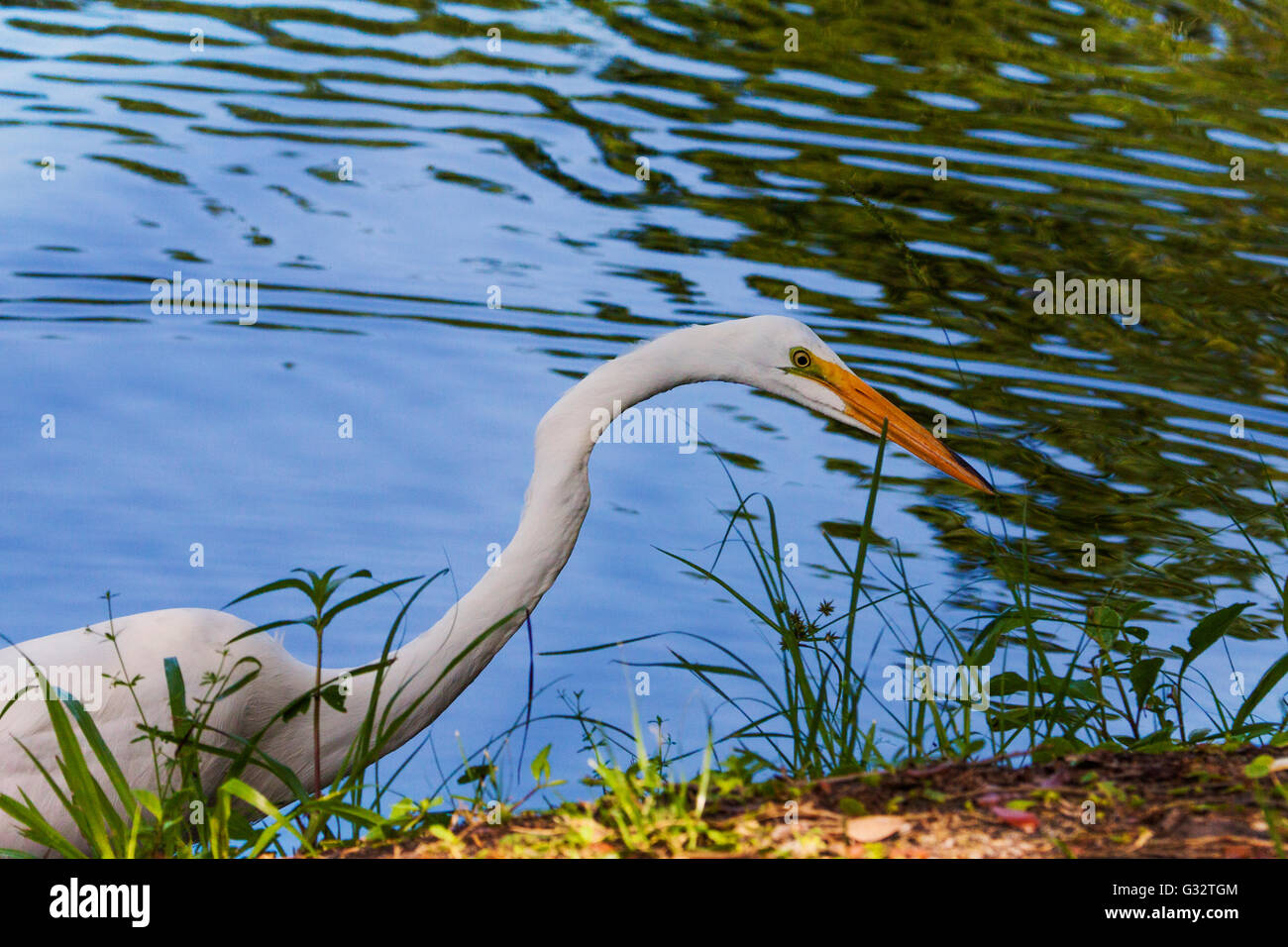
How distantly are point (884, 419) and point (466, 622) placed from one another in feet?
4.32

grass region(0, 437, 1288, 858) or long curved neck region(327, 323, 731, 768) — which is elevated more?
long curved neck region(327, 323, 731, 768)

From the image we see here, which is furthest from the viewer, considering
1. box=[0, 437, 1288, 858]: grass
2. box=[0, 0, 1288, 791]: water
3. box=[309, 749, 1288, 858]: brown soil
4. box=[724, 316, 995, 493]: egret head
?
box=[0, 0, 1288, 791]: water

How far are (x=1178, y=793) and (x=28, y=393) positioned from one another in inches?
290

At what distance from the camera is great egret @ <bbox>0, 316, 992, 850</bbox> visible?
3.99m

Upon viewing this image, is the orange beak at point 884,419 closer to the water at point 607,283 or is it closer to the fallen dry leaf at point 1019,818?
the water at point 607,283

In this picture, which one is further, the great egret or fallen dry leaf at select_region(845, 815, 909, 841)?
the great egret

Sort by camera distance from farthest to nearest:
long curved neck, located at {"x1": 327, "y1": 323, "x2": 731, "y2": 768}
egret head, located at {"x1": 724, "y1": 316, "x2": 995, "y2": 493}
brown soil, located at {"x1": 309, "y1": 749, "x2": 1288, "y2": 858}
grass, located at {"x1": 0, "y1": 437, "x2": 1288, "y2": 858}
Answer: egret head, located at {"x1": 724, "y1": 316, "x2": 995, "y2": 493}, long curved neck, located at {"x1": 327, "y1": 323, "x2": 731, "y2": 768}, grass, located at {"x1": 0, "y1": 437, "x2": 1288, "y2": 858}, brown soil, located at {"x1": 309, "y1": 749, "x2": 1288, "y2": 858}

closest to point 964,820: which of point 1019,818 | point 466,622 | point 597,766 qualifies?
point 1019,818

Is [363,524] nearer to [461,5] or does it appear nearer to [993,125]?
[993,125]

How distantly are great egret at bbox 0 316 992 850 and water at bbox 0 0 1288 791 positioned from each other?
1.66ft

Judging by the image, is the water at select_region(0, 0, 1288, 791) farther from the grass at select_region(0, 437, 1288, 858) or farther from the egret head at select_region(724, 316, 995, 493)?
the grass at select_region(0, 437, 1288, 858)

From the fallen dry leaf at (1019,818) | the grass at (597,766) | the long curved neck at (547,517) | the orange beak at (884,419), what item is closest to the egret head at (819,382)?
the orange beak at (884,419)

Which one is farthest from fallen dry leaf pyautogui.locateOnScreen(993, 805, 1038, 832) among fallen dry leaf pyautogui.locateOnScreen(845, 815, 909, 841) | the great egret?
the great egret

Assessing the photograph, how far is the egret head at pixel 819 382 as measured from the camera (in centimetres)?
409
